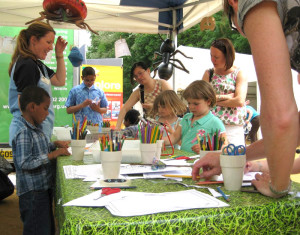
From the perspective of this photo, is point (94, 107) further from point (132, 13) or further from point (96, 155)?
point (96, 155)

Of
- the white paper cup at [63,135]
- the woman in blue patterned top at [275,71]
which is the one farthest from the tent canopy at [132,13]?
the woman in blue patterned top at [275,71]

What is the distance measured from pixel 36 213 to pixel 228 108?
5.39ft

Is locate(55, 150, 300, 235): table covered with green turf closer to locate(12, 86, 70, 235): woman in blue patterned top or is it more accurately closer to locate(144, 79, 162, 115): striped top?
locate(12, 86, 70, 235): woman in blue patterned top

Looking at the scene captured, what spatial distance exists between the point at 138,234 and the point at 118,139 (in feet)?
1.55

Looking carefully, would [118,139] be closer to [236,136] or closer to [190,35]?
[236,136]

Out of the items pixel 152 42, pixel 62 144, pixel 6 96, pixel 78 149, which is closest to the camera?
pixel 78 149

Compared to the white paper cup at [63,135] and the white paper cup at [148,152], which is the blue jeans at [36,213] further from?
the white paper cup at [63,135]

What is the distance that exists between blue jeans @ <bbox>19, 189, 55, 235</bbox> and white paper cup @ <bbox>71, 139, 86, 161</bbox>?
0.35m

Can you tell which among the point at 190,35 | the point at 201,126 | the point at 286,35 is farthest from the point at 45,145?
the point at 190,35

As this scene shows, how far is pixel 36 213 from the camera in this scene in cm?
158

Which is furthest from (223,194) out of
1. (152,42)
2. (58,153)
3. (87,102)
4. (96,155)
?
(152,42)

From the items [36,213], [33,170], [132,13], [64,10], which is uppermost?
[132,13]

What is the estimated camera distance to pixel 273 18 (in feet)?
2.08

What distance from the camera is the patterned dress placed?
2.55 metres
